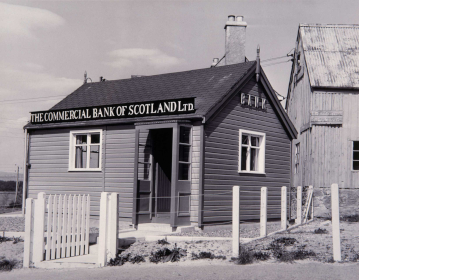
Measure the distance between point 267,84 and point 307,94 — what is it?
170 cm

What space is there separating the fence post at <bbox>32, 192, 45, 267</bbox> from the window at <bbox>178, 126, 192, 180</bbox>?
12.2 ft

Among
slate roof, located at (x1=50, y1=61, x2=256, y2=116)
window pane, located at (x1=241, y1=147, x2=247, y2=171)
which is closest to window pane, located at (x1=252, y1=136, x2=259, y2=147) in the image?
window pane, located at (x1=241, y1=147, x2=247, y2=171)

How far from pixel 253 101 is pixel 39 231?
6.85 metres

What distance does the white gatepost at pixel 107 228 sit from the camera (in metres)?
8.61

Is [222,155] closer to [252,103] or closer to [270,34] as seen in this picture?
[252,103]

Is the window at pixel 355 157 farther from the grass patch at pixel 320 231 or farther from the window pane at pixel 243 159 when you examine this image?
the window pane at pixel 243 159

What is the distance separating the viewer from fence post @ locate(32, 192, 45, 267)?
879 cm

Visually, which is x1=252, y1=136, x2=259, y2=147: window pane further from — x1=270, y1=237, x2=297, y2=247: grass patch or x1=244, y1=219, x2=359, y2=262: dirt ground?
x1=270, y1=237, x2=297, y2=247: grass patch

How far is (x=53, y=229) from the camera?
346 inches

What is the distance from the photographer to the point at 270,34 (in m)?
10.9

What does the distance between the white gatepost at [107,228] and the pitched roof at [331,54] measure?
17.8 feet

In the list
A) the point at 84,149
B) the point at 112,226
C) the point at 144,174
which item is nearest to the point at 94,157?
the point at 84,149

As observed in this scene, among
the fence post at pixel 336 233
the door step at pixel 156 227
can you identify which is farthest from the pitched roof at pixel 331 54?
the door step at pixel 156 227

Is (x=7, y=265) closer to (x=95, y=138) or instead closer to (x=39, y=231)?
Result: (x=39, y=231)
